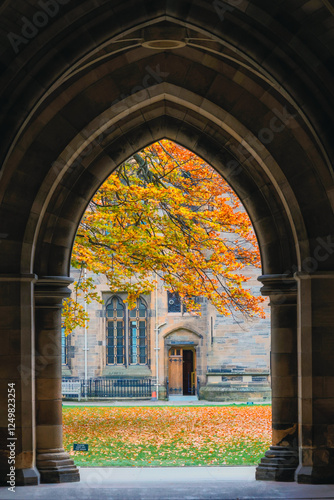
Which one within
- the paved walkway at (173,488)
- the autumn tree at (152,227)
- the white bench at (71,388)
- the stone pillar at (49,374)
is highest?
the autumn tree at (152,227)

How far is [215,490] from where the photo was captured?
8.98 metres

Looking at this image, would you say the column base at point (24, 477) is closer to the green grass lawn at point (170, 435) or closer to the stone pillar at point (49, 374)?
the stone pillar at point (49, 374)

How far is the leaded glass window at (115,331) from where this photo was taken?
1113 inches

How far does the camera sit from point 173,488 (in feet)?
30.3

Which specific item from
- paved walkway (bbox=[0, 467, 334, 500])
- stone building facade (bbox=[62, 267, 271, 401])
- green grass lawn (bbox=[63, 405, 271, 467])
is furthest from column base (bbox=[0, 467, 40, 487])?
stone building facade (bbox=[62, 267, 271, 401])

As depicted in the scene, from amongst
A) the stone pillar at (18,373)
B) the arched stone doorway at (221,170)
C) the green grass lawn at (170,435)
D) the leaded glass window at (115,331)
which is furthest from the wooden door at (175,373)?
the stone pillar at (18,373)

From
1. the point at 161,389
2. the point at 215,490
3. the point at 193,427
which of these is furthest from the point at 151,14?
the point at 161,389

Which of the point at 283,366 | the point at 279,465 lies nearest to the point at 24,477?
the point at 279,465

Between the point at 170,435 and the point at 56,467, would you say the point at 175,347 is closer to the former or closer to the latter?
the point at 170,435

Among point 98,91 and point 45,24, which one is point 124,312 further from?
point 45,24

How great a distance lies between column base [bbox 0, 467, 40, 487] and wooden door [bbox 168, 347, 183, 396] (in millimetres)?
18576

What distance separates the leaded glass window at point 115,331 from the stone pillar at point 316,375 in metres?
19.1

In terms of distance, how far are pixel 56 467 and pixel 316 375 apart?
3.35 m

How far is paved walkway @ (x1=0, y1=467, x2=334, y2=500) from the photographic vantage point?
8555 millimetres
